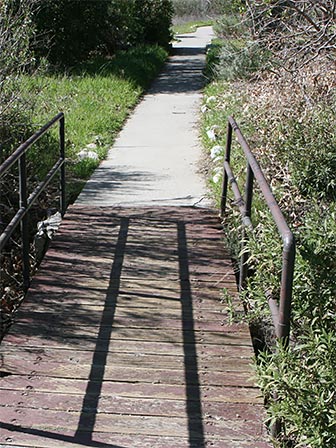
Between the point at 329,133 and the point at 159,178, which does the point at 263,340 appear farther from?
the point at 159,178

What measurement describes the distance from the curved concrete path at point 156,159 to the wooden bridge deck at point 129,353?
1.44 metres

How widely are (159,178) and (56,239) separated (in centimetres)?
258

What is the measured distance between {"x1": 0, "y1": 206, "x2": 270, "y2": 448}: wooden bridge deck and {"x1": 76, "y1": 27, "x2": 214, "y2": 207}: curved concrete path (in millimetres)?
1436

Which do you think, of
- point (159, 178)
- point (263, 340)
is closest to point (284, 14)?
point (159, 178)

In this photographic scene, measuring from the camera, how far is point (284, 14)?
9.76 m

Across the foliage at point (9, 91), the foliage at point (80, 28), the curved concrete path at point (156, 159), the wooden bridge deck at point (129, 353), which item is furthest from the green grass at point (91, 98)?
the wooden bridge deck at point (129, 353)

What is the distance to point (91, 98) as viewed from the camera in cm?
1310

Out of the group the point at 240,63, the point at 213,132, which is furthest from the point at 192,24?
the point at 213,132

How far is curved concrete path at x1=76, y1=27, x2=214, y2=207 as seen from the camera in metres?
7.54

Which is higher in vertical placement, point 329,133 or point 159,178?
point 329,133

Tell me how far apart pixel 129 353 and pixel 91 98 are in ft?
31.1

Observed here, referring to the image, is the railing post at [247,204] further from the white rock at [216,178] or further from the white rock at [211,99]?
the white rock at [211,99]

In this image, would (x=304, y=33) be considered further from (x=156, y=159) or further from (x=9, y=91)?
(x=9, y=91)

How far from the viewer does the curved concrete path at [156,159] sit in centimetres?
754
